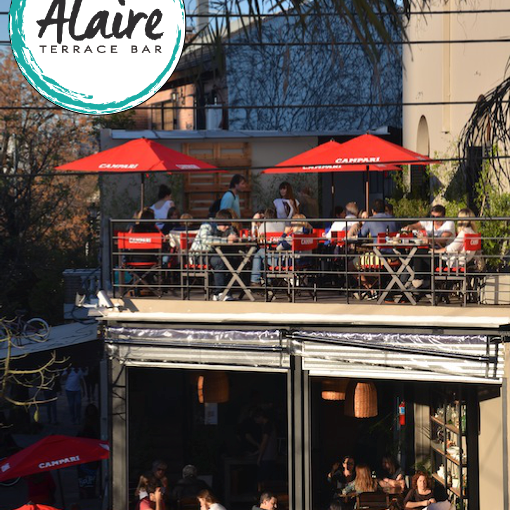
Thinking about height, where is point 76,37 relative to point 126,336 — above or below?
above

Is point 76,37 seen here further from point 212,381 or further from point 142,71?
point 212,381

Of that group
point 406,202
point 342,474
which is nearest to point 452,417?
point 342,474

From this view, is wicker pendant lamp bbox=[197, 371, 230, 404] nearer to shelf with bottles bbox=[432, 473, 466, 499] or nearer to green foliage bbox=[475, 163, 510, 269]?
shelf with bottles bbox=[432, 473, 466, 499]

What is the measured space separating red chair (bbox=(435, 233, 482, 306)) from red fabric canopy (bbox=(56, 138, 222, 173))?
12.8 feet

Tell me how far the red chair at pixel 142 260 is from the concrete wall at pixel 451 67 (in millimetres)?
4120

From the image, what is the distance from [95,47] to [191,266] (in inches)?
189

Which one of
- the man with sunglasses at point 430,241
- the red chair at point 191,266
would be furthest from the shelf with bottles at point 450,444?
the red chair at point 191,266

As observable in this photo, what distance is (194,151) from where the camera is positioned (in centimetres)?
2595

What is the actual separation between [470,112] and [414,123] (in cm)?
507

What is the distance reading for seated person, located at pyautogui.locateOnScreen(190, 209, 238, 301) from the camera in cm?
1320

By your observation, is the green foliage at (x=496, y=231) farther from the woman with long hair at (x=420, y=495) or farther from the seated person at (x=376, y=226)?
the woman with long hair at (x=420, y=495)

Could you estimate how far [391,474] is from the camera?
1545 centimetres

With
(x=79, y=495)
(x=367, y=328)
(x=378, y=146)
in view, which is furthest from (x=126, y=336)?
(x=79, y=495)

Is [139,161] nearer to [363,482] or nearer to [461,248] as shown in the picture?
[461,248]
